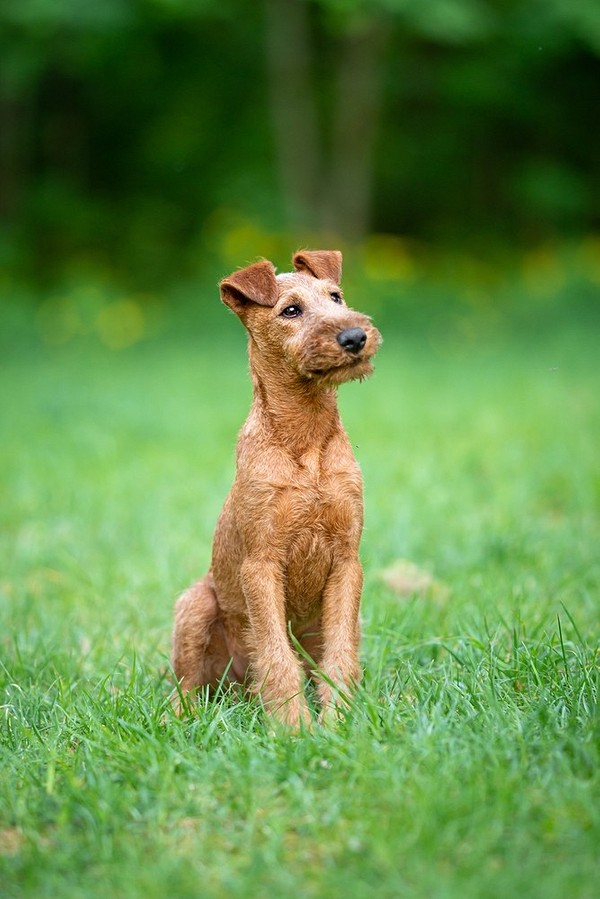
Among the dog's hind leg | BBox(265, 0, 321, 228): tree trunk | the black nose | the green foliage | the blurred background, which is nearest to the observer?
the black nose

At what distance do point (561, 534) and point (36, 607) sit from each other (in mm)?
2685

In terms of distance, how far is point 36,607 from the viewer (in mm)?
4738

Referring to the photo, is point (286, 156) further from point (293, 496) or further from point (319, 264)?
point (293, 496)

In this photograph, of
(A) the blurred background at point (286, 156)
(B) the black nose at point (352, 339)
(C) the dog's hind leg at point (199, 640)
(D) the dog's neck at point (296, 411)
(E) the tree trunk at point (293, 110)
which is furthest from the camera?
(E) the tree trunk at point (293, 110)

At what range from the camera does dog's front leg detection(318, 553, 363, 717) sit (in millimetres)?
3223

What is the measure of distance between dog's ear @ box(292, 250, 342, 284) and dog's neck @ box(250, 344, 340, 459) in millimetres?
450

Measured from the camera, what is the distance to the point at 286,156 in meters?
16.6

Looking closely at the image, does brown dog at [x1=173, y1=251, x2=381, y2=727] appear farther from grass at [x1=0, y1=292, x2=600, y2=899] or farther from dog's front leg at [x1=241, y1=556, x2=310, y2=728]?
grass at [x1=0, y1=292, x2=600, y2=899]

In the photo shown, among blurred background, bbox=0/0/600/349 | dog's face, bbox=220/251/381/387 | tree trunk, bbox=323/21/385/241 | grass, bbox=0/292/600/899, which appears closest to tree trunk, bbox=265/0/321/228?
blurred background, bbox=0/0/600/349

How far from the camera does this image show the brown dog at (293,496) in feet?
10.4

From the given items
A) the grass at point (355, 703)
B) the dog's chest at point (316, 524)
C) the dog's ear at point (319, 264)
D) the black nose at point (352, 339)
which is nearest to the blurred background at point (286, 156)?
the grass at point (355, 703)

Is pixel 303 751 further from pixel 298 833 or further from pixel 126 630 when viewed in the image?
pixel 126 630

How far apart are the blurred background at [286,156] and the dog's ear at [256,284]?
1087cm

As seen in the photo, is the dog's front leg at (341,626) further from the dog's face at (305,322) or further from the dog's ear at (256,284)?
the dog's ear at (256,284)
